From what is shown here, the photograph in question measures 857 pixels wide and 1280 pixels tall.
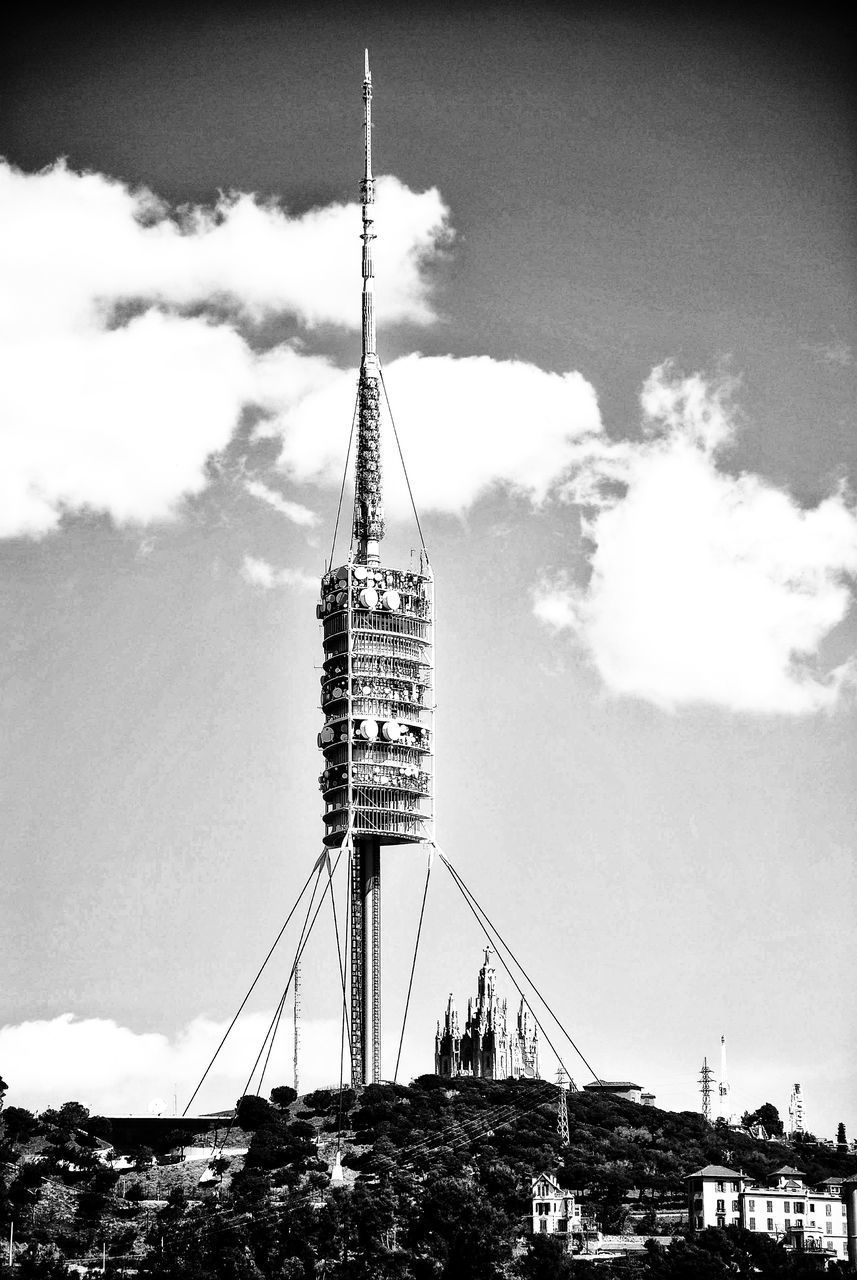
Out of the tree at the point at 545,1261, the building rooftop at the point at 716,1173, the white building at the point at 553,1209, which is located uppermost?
the building rooftop at the point at 716,1173

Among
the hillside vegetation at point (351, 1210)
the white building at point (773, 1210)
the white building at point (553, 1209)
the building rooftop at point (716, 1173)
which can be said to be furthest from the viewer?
the building rooftop at point (716, 1173)

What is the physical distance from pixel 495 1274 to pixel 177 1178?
34.5m

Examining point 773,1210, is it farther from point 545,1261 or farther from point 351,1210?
point 351,1210

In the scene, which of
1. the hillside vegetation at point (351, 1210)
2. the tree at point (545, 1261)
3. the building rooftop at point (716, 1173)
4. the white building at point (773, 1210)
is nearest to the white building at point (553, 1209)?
the hillside vegetation at point (351, 1210)

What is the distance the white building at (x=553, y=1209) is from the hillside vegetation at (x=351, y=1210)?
104 cm

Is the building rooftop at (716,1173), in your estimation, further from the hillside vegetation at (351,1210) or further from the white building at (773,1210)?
the hillside vegetation at (351,1210)

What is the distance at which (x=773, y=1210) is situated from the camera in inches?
7357

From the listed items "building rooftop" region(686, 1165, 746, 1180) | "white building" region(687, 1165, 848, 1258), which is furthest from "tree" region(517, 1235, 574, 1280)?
"building rooftop" region(686, 1165, 746, 1180)

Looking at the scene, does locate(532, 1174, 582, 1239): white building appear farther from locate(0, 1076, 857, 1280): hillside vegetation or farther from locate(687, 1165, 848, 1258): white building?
locate(687, 1165, 848, 1258): white building

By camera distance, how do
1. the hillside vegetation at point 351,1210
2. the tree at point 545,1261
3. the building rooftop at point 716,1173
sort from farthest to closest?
the building rooftop at point 716,1173
the hillside vegetation at point 351,1210
the tree at point 545,1261

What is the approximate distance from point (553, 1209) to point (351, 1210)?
16.7 metres

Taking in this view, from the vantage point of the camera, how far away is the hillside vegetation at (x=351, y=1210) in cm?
16650

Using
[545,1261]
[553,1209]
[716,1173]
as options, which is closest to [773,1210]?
[716,1173]

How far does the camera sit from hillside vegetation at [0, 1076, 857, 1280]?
166m
